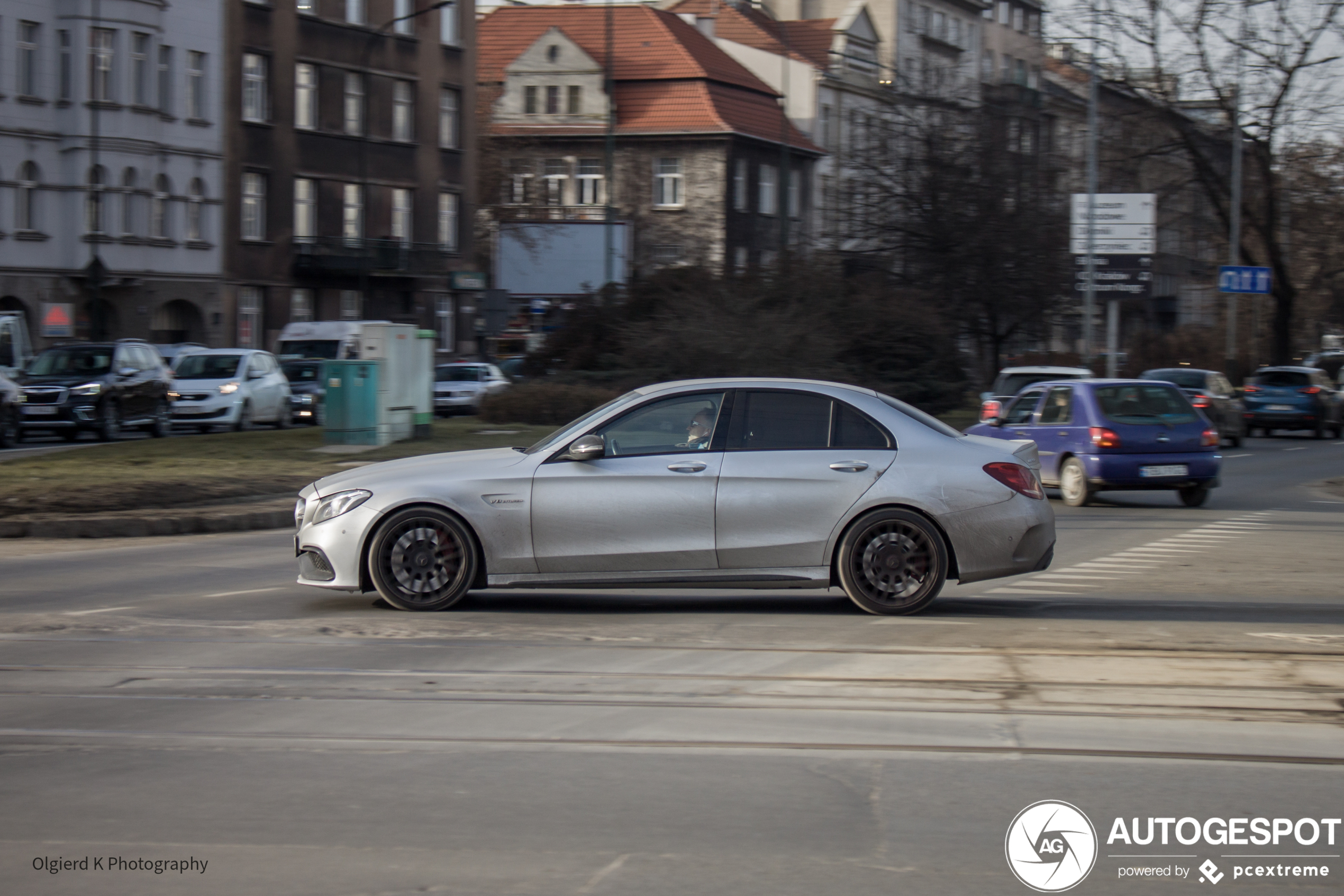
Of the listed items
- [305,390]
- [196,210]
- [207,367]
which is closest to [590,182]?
[196,210]

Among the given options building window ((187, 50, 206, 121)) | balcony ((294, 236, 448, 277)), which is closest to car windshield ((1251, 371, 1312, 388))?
balcony ((294, 236, 448, 277))

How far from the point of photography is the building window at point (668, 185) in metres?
68.9

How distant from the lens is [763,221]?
71.3 meters

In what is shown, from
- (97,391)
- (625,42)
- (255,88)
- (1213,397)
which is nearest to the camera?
(97,391)

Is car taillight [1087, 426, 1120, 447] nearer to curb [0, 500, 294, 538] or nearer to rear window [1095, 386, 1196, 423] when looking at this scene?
rear window [1095, 386, 1196, 423]

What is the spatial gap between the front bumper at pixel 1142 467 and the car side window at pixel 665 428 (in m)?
9.83

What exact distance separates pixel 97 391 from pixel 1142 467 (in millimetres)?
18953

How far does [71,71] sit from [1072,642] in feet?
138

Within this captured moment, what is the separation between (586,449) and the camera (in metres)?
9.29

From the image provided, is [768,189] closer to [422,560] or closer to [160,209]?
[160,209]

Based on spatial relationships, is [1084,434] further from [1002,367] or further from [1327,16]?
[1327,16]

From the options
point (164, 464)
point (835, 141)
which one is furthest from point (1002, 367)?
point (835, 141)

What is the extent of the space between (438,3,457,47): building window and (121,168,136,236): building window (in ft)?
51.1

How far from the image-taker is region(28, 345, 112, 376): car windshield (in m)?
29.2
